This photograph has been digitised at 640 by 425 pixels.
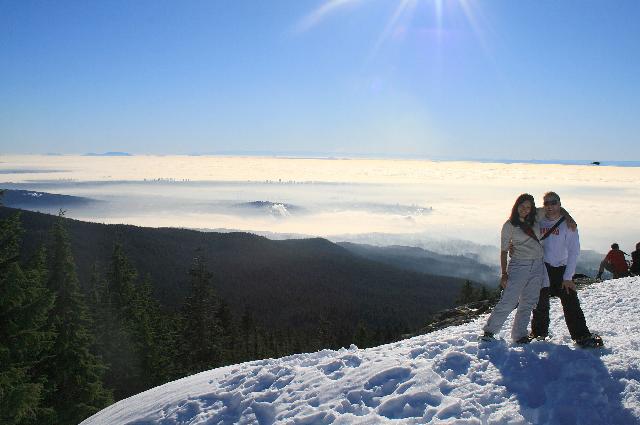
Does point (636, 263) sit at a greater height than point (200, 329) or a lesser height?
greater

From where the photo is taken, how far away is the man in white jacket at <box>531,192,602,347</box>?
8281 millimetres

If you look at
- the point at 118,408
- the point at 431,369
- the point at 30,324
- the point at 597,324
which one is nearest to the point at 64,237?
the point at 30,324

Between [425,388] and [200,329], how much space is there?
126ft

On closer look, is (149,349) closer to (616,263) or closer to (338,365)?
(338,365)

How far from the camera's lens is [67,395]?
76.5ft

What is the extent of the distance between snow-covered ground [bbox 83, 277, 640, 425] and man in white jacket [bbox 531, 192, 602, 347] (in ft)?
1.25

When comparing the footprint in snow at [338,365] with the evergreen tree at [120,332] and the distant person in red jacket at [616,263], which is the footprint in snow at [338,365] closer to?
the distant person in red jacket at [616,263]

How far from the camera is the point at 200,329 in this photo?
4259 centimetres

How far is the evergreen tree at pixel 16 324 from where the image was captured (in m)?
14.2

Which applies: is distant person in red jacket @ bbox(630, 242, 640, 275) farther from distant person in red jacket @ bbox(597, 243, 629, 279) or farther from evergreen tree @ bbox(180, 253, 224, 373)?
evergreen tree @ bbox(180, 253, 224, 373)

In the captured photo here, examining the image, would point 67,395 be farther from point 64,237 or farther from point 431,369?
point 431,369

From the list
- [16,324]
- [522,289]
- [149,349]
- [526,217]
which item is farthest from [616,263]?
[149,349]

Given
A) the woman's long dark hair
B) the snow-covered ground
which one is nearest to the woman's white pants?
the snow-covered ground

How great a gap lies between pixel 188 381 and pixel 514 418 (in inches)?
286
